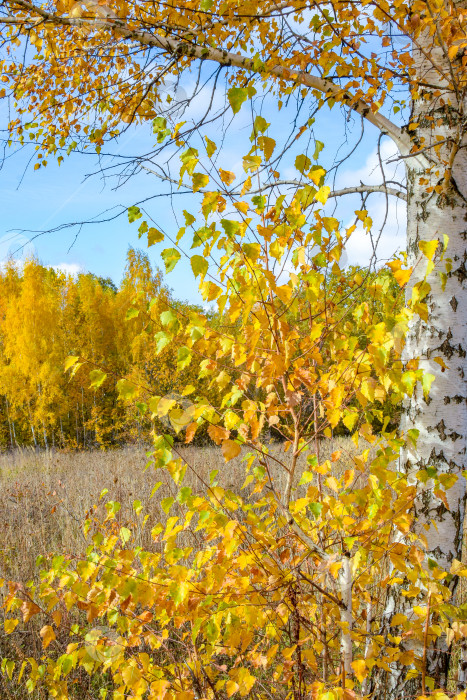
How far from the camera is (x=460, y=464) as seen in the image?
88.1 inches

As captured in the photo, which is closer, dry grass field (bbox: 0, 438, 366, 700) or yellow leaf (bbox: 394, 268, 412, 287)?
yellow leaf (bbox: 394, 268, 412, 287)

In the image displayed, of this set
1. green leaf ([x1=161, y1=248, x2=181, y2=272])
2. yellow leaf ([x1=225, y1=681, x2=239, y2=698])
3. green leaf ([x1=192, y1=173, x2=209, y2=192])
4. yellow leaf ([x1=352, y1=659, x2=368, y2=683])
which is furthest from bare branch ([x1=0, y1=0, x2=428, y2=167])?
yellow leaf ([x1=225, y1=681, x2=239, y2=698])

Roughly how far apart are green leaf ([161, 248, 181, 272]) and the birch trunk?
4.22 feet

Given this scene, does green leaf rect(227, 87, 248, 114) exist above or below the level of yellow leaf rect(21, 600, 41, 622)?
above

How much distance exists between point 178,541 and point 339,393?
11.9ft

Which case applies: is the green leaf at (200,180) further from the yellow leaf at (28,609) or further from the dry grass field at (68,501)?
the dry grass field at (68,501)

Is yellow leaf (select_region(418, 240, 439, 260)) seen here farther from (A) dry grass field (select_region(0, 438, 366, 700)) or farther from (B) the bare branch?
(B) the bare branch

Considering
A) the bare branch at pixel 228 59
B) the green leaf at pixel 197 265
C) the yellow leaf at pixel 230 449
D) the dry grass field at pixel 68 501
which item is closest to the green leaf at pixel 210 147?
the green leaf at pixel 197 265

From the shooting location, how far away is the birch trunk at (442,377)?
2225 mm

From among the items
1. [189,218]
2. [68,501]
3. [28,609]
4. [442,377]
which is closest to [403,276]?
[189,218]

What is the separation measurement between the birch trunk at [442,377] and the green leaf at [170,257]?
129 centimetres

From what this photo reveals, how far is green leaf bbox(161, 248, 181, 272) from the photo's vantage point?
4.48 feet

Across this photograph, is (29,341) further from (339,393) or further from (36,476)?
(339,393)

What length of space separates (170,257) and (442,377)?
147 centimetres
